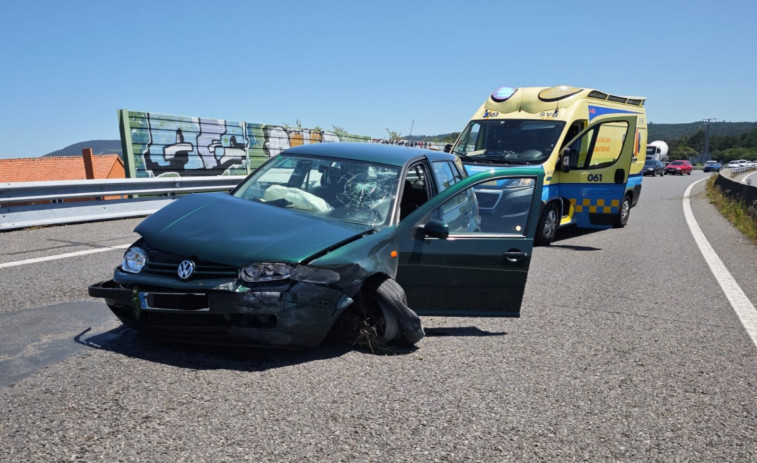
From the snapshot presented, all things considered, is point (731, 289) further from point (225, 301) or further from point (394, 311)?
point (225, 301)

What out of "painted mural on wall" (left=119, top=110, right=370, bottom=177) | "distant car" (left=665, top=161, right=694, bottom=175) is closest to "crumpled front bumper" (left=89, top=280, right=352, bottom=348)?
"painted mural on wall" (left=119, top=110, right=370, bottom=177)

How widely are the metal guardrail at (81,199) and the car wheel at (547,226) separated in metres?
7.89

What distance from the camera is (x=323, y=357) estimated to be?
416cm

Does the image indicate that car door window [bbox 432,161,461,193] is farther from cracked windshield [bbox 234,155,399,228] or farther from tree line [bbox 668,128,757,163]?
tree line [bbox 668,128,757,163]

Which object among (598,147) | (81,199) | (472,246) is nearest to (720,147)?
(598,147)

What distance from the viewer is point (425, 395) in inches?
142

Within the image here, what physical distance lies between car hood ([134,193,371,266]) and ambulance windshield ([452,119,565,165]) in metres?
6.93

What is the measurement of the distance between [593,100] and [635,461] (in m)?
10.2

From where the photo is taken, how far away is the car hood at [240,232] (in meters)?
3.80

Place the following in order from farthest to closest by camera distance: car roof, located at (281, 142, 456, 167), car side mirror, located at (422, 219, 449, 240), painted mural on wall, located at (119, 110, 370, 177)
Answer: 1. painted mural on wall, located at (119, 110, 370, 177)
2. car roof, located at (281, 142, 456, 167)
3. car side mirror, located at (422, 219, 449, 240)

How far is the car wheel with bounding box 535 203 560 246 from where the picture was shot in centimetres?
1044

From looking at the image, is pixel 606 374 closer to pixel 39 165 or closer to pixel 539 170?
pixel 539 170

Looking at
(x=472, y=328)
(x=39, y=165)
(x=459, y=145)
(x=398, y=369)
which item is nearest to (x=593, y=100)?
(x=459, y=145)

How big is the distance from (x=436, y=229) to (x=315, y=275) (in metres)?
1.13
